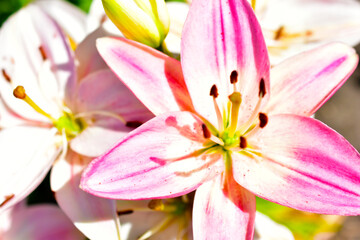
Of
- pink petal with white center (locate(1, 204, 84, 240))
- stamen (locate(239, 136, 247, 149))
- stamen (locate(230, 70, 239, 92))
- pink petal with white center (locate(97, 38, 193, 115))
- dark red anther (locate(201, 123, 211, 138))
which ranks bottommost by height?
pink petal with white center (locate(1, 204, 84, 240))

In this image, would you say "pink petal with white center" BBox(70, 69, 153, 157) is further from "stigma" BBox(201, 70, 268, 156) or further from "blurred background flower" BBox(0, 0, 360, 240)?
"blurred background flower" BBox(0, 0, 360, 240)

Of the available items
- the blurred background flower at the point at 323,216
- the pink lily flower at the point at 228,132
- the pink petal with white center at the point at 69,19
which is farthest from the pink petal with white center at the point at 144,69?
the blurred background flower at the point at 323,216

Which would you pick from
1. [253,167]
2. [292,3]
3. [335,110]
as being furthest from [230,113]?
[335,110]

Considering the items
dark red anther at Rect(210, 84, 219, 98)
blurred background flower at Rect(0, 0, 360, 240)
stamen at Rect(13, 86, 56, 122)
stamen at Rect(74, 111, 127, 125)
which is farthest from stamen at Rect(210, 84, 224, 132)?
blurred background flower at Rect(0, 0, 360, 240)

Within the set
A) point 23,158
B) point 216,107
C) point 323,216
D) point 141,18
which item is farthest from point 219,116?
point 323,216

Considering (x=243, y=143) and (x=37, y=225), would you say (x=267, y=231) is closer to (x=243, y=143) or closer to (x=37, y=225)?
(x=243, y=143)

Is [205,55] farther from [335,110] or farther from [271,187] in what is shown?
[335,110]
